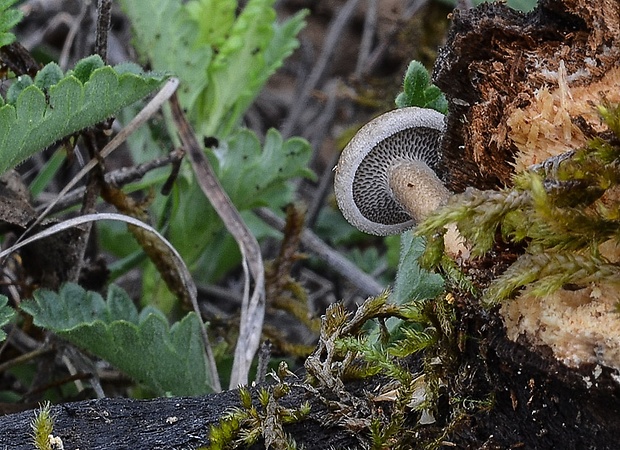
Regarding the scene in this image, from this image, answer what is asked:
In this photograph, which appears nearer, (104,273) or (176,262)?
(176,262)

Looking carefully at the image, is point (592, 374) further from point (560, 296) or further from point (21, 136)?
point (21, 136)

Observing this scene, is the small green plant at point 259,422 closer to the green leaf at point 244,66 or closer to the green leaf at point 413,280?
the green leaf at point 413,280

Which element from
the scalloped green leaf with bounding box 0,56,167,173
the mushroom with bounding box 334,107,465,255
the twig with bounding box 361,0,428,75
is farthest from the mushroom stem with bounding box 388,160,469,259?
the twig with bounding box 361,0,428,75

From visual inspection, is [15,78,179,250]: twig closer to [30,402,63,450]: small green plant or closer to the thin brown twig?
the thin brown twig

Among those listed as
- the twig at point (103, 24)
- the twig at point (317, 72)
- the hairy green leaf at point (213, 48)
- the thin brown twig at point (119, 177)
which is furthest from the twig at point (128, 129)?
the twig at point (317, 72)

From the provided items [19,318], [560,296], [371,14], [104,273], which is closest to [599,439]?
[560,296]
